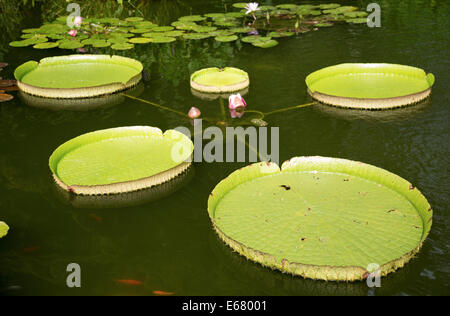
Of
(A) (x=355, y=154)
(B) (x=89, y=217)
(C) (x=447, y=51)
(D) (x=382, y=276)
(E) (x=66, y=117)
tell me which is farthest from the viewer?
(C) (x=447, y=51)

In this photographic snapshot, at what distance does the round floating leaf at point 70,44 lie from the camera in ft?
24.7

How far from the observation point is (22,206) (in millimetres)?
3824

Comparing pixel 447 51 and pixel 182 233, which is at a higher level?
pixel 447 51

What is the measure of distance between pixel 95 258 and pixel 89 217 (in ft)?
1.64

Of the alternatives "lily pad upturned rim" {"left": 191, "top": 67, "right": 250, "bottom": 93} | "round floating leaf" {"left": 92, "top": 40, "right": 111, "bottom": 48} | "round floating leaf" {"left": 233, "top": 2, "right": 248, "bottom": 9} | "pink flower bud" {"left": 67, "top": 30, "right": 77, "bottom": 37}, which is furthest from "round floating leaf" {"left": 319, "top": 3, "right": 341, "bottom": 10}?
"pink flower bud" {"left": 67, "top": 30, "right": 77, "bottom": 37}

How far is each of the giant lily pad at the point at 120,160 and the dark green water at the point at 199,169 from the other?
17cm

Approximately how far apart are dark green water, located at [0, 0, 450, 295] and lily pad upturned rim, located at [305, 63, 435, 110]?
91 mm

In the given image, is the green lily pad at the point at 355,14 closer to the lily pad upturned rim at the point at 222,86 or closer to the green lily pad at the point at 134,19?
the lily pad upturned rim at the point at 222,86

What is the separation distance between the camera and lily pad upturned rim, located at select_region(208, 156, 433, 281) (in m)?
2.81

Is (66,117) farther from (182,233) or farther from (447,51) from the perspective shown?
(447,51)

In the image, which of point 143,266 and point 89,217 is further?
point 89,217

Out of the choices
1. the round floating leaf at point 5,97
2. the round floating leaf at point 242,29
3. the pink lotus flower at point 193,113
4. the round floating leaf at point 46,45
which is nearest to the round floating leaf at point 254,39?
the round floating leaf at point 242,29
